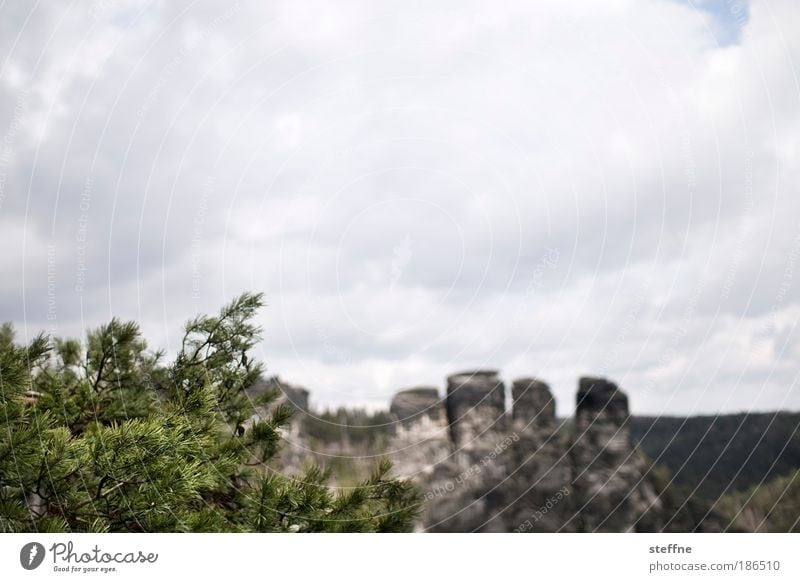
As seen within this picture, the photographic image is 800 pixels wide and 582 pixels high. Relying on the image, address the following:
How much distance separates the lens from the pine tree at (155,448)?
2434 millimetres

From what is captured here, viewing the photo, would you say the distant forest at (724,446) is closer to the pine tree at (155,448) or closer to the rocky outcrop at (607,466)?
the rocky outcrop at (607,466)

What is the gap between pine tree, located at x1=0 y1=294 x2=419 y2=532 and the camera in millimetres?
2434

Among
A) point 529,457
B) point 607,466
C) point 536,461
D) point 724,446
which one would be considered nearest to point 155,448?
point 724,446

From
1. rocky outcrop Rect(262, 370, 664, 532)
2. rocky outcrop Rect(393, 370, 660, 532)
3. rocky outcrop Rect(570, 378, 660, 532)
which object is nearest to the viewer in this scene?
rocky outcrop Rect(262, 370, 664, 532)

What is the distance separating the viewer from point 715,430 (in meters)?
25.5
